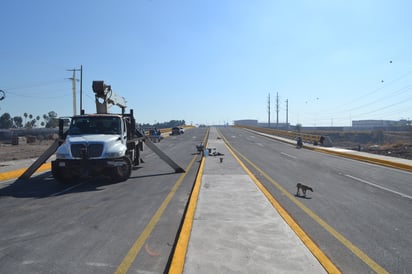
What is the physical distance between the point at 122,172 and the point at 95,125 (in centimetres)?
237

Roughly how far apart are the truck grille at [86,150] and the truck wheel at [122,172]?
2.54 ft

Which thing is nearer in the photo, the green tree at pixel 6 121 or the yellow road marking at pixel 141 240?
the yellow road marking at pixel 141 240

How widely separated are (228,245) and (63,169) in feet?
25.2

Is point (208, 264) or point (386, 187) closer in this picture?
point (208, 264)

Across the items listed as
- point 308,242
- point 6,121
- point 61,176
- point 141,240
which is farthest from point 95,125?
point 6,121

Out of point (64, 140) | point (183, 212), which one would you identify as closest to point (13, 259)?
point (183, 212)

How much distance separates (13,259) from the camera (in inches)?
192

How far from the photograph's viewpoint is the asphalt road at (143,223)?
15.8 ft

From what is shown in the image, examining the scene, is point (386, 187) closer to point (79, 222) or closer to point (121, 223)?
point (121, 223)

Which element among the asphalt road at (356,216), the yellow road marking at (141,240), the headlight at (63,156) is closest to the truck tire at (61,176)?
the headlight at (63,156)

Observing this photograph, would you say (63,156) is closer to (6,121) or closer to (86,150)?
(86,150)

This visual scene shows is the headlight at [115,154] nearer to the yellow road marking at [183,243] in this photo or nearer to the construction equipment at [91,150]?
the construction equipment at [91,150]

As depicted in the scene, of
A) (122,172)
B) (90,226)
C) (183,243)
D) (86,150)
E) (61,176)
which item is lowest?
(90,226)

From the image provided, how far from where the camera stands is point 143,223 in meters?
6.68
